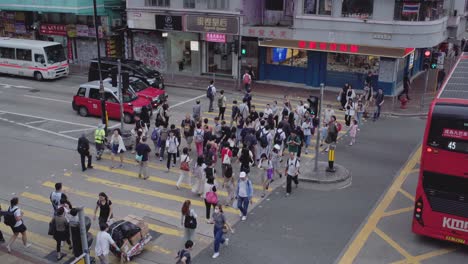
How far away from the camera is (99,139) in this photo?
19.7 meters

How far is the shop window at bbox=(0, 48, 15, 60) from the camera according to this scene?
1352 inches

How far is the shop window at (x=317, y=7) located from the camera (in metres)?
29.9

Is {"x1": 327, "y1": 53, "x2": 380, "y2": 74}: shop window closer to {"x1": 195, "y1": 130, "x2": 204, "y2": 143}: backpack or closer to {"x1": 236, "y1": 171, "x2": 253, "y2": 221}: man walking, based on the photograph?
{"x1": 195, "y1": 130, "x2": 204, "y2": 143}: backpack

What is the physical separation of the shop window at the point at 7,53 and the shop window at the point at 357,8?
72.8ft

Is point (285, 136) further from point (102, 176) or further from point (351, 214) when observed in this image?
point (102, 176)

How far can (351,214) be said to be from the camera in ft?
51.5

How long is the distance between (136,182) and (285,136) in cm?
603

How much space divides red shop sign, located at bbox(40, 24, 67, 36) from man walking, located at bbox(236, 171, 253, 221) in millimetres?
28852

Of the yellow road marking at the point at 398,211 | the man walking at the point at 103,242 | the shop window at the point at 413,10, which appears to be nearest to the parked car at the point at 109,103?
the man walking at the point at 103,242

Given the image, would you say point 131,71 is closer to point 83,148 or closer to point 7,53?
point 7,53

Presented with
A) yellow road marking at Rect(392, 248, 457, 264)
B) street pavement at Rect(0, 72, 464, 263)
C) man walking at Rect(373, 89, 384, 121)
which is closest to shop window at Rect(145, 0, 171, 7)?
street pavement at Rect(0, 72, 464, 263)

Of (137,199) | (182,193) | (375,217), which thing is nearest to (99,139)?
(137,199)

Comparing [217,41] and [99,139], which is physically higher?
[217,41]

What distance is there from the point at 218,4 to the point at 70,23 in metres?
13.4
